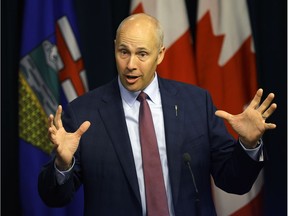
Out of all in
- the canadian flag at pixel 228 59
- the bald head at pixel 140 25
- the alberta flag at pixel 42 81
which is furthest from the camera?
the canadian flag at pixel 228 59

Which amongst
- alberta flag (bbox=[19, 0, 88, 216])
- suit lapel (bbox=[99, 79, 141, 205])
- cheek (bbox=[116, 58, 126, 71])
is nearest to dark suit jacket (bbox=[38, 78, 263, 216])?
suit lapel (bbox=[99, 79, 141, 205])

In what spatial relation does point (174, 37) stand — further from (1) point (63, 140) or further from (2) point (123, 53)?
(1) point (63, 140)

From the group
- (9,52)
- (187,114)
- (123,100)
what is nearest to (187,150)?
(187,114)

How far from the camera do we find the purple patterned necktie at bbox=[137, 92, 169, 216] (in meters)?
1.85

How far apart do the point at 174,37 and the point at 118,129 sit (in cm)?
138

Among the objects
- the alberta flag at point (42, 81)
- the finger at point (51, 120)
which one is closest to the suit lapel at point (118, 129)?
the finger at point (51, 120)

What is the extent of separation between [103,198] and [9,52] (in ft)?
4.81

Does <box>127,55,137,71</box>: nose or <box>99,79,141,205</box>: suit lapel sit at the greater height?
<box>127,55,137,71</box>: nose

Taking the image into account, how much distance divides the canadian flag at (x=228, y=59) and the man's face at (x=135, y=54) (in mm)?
1240

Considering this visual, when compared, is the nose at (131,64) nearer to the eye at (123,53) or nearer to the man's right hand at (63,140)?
the eye at (123,53)

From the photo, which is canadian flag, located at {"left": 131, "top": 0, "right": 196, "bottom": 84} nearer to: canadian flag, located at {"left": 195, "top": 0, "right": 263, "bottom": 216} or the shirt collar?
canadian flag, located at {"left": 195, "top": 0, "right": 263, "bottom": 216}

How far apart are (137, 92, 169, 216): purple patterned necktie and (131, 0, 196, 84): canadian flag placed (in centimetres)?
125

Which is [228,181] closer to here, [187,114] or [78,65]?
[187,114]

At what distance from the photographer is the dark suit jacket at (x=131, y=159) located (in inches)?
73.4
